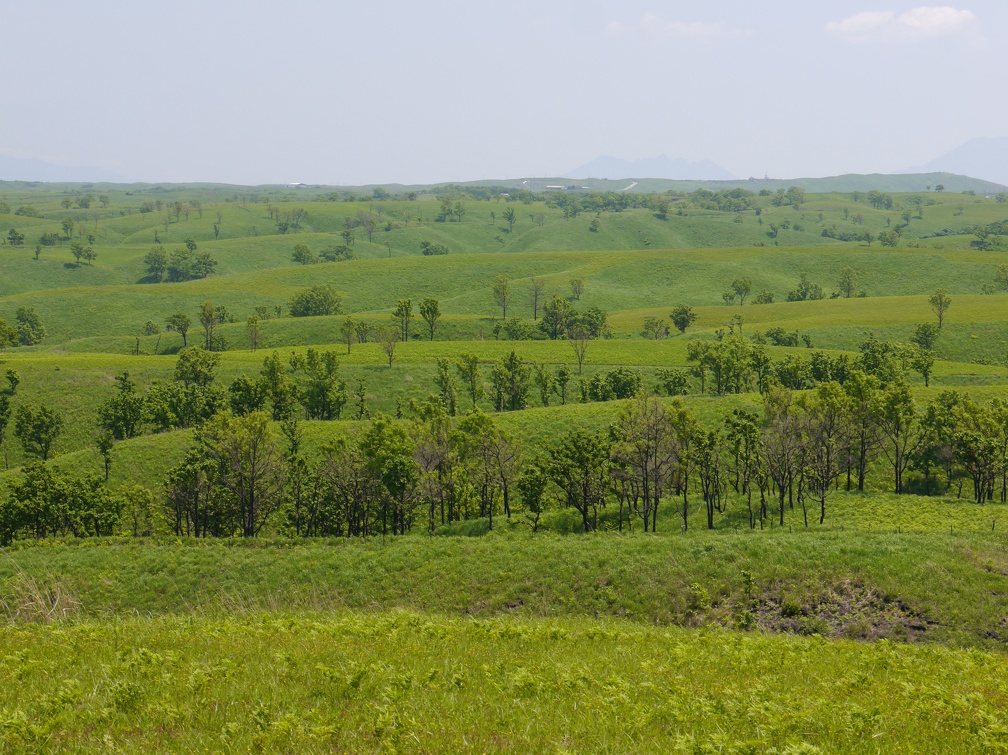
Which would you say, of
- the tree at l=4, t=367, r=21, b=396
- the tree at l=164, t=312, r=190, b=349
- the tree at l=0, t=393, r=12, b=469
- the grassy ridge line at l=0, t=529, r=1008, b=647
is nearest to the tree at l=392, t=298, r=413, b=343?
the tree at l=164, t=312, r=190, b=349

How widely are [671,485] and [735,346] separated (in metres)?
51.3

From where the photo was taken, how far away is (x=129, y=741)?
38.4 feet

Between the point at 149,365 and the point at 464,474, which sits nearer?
the point at 464,474

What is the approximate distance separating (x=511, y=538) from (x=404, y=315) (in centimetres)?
10753

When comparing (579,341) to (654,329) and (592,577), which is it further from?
(592,577)

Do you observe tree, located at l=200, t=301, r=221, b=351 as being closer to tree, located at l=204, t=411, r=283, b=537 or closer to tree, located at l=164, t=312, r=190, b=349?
tree, located at l=164, t=312, r=190, b=349

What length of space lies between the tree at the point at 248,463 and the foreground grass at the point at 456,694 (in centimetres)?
4763

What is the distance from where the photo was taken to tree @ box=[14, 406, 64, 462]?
92.4 meters

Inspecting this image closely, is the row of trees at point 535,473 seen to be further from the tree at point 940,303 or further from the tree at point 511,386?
the tree at point 940,303

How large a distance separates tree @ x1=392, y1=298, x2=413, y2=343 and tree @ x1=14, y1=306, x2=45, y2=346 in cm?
9415

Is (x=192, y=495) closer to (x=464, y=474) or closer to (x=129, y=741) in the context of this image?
(x=464, y=474)

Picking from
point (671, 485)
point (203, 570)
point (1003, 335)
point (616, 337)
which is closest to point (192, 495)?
point (203, 570)

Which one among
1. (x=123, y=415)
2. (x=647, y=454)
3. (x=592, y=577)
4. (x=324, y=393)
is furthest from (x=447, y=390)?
(x=592, y=577)

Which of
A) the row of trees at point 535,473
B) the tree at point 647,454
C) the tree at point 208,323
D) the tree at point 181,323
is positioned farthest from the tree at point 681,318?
the tree at point 181,323
